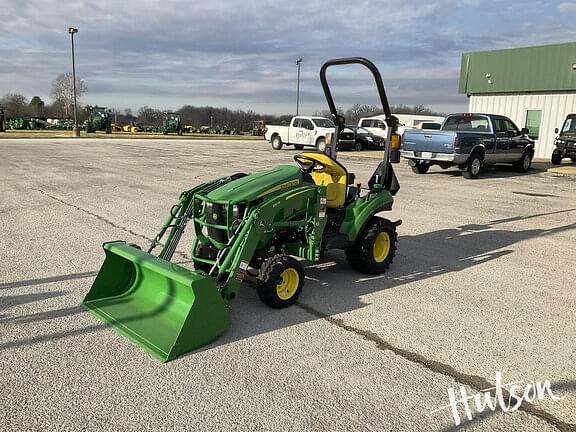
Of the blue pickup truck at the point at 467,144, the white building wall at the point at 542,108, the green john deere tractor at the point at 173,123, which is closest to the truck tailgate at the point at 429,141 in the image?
the blue pickup truck at the point at 467,144

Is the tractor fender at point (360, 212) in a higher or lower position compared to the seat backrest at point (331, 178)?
lower

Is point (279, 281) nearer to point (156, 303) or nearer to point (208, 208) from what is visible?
point (208, 208)

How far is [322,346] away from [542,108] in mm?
23136

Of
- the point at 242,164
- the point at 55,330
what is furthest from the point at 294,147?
the point at 55,330

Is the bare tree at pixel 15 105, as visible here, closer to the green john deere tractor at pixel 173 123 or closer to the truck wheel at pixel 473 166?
the green john deere tractor at pixel 173 123

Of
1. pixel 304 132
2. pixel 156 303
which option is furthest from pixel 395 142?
pixel 304 132

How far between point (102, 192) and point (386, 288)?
7761 millimetres

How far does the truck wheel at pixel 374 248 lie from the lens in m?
5.21

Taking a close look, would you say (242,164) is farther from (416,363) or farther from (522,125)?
(416,363)

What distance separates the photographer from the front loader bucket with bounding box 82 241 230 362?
3.47 meters

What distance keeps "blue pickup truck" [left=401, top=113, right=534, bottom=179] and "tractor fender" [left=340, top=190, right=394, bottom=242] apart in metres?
9.67

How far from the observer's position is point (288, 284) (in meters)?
4.33

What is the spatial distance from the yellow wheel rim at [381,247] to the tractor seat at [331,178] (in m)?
0.63

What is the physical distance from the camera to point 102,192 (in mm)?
10766
